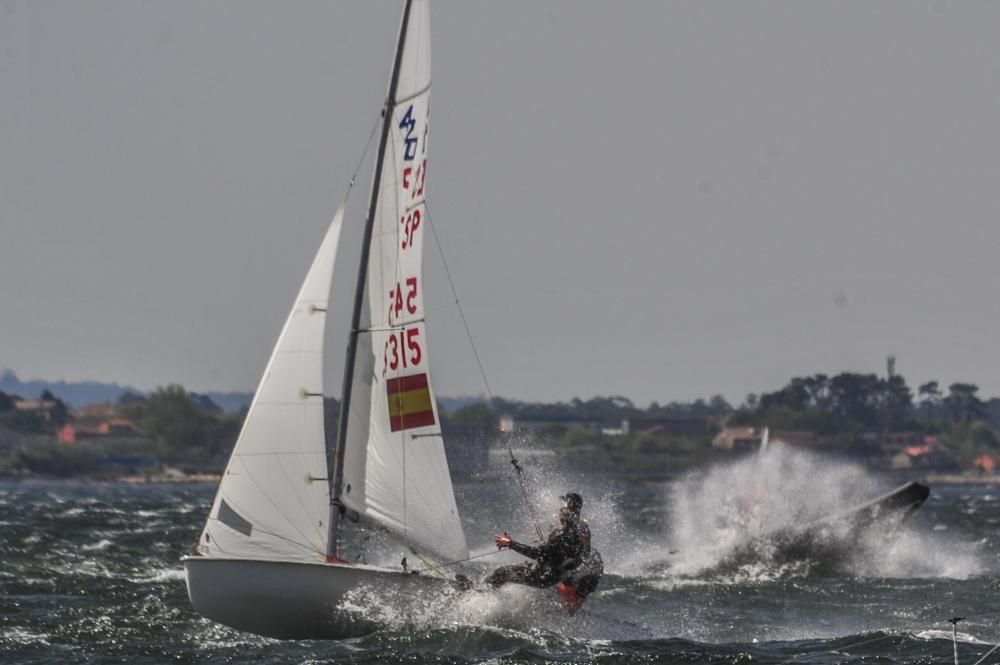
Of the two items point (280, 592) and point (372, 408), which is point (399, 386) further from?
point (280, 592)

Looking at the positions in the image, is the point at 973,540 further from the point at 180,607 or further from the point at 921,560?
the point at 180,607

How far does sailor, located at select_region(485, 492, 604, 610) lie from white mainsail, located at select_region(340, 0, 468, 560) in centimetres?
103

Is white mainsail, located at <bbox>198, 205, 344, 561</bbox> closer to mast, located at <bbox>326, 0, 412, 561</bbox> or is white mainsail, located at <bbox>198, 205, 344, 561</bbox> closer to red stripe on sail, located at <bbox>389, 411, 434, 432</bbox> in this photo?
mast, located at <bbox>326, 0, 412, 561</bbox>

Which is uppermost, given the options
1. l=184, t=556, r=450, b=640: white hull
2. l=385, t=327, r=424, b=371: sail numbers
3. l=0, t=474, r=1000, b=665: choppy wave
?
l=385, t=327, r=424, b=371: sail numbers

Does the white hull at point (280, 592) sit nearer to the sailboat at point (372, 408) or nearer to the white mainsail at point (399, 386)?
the sailboat at point (372, 408)

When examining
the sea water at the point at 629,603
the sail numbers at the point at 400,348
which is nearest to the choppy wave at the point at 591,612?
the sea water at the point at 629,603

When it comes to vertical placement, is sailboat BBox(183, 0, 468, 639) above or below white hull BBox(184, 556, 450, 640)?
above

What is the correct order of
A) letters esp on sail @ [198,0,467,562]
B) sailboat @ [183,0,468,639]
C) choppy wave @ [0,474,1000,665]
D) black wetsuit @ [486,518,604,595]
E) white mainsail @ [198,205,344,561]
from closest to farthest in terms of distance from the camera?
choppy wave @ [0,474,1000,665] → white mainsail @ [198,205,344,561] → sailboat @ [183,0,468,639] → black wetsuit @ [486,518,604,595] → letters esp on sail @ [198,0,467,562]

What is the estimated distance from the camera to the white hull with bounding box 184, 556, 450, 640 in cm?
2131

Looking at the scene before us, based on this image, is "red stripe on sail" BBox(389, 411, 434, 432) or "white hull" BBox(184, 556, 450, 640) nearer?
"white hull" BBox(184, 556, 450, 640)

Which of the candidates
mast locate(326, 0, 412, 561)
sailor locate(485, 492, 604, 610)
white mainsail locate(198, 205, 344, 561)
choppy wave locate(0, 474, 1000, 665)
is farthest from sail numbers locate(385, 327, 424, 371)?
choppy wave locate(0, 474, 1000, 665)

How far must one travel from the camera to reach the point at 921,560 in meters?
37.3

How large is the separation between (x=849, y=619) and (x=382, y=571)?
8.52m

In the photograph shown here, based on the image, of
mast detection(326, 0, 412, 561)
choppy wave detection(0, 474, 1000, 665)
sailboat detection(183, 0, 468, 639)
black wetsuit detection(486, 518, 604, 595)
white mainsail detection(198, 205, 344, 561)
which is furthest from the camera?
mast detection(326, 0, 412, 561)
